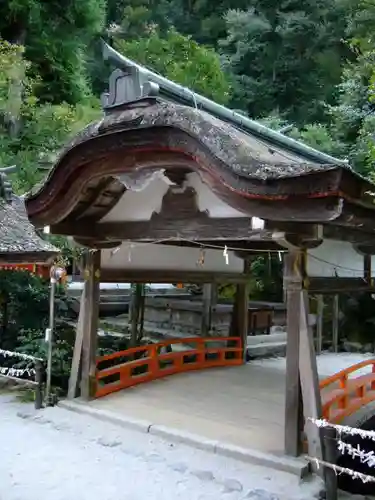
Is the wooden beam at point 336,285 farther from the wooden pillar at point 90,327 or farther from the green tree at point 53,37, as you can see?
the green tree at point 53,37

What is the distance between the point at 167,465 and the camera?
6.05 metres

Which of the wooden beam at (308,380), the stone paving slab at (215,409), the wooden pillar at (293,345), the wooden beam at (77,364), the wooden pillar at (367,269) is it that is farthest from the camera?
the wooden pillar at (367,269)

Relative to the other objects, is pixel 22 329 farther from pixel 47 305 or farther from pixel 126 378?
pixel 126 378

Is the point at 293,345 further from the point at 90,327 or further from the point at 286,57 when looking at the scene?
the point at 286,57

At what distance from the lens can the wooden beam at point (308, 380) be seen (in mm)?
5935

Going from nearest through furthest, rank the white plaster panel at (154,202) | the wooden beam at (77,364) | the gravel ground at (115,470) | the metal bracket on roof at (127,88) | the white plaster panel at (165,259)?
the gravel ground at (115,470) < the metal bracket on roof at (127,88) < the white plaster panel at (154,202) < the wooden beam at (77,364) < the white plaster panel at (165,259)

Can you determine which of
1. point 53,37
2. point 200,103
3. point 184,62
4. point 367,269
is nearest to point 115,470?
point 200,103

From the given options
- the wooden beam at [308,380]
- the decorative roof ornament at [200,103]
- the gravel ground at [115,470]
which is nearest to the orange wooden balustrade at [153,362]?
the gravel ground at [115,470]

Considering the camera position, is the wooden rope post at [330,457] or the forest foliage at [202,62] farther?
the forest foliage at [202,62]

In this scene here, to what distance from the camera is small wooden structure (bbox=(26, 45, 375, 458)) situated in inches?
211

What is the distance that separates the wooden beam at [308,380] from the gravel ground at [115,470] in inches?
20.5

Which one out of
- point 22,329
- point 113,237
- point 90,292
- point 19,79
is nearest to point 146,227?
point 113,237

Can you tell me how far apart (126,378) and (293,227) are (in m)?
4.54

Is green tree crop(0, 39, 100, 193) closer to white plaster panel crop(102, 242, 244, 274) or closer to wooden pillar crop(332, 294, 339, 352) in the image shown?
white plaster panel crop(102, 242, 244, 274)
